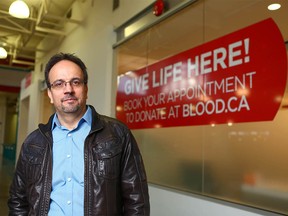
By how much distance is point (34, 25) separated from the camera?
7.58 m

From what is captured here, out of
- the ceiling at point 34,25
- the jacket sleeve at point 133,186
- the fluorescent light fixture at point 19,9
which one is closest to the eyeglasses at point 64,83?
the jacket sleeve at point 133,186

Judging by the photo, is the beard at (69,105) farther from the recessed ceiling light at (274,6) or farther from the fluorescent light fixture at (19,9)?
the fluorescent light fixture at (19,9)

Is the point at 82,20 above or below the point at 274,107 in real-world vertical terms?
above

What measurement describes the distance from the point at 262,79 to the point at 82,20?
4.58 m

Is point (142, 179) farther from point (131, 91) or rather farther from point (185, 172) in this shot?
point (131, 91)

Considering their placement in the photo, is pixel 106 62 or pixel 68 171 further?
pixel 106 62

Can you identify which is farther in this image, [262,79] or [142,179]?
[262,79]

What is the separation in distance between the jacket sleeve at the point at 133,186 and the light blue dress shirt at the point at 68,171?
196 millimetres

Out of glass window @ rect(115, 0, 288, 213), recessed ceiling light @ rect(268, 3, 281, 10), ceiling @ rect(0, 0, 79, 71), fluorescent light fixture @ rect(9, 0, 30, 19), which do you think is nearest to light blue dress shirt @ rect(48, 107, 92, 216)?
glass window @ rect(115, 0, 288, 213)

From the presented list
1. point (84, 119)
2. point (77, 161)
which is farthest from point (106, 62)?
point (77, 161)

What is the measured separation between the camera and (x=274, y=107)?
2178mm

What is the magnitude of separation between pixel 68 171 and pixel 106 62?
359 centimetres

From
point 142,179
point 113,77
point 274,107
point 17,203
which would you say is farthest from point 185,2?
point 17,203

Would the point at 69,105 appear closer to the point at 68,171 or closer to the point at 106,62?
the point at 68,171
